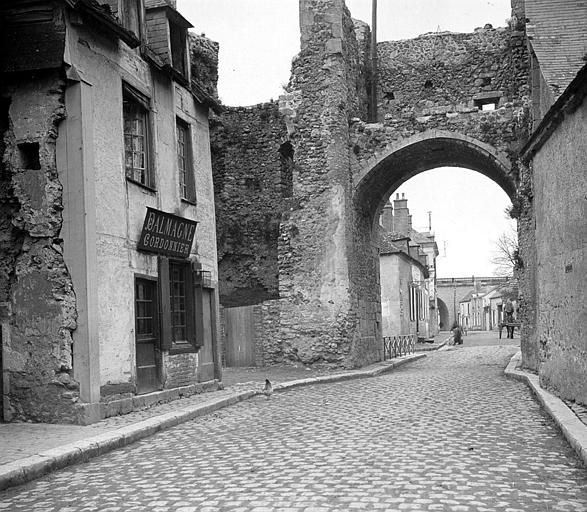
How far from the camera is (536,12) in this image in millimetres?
15383

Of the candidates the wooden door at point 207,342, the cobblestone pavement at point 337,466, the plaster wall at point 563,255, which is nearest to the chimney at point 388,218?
the wooden door at point 207,342

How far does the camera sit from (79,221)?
9531 millimetres

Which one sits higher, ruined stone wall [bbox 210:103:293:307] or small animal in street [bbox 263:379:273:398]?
ruined stone wall [bbox 210:103:293:307]

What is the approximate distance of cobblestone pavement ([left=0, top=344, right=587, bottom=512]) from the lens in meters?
5.07

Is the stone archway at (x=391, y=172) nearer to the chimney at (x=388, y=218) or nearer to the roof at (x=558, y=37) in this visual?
the roof at (x=558, y=37)

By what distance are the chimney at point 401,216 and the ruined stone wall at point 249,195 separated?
24.6 m

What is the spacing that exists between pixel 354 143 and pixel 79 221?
11511 mm

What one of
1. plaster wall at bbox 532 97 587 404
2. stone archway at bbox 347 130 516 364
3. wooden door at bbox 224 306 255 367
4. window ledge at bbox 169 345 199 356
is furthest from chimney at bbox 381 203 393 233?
plaster wall at bbox 532 97 587 404

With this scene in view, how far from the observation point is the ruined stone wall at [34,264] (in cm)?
931

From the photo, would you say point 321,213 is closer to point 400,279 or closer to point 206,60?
point 206,60

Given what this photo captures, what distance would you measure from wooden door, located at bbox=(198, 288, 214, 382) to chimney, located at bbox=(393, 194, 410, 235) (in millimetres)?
33097

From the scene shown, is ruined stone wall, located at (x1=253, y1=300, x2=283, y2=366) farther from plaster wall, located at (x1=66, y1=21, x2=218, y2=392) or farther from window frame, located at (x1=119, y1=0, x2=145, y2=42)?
window frame, located at (x1=119, y1=0, x2=145, y2=42)

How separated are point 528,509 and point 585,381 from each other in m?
4.74

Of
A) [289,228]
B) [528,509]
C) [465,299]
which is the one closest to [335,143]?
[289,228]
